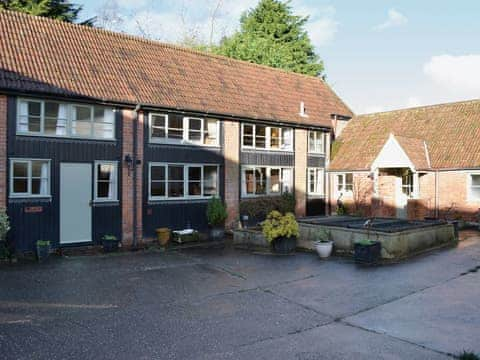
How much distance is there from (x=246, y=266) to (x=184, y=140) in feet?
24.6

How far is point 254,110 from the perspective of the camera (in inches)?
823

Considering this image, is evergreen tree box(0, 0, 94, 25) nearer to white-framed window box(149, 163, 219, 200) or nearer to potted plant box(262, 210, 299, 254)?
white-framed window box(149, 163, 219, 200)

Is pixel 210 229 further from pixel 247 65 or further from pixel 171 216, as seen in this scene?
pixel 247 65

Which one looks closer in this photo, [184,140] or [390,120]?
[184,140]

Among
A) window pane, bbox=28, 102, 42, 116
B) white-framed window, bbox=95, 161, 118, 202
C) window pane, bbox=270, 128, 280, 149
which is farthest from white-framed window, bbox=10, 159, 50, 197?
window pane, bbox=270, 128, 280, 149

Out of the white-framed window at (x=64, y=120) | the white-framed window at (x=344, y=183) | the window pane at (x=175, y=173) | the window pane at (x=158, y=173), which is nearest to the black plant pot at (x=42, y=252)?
the white-framed window at (x=64, y=120)

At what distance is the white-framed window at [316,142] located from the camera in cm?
2381

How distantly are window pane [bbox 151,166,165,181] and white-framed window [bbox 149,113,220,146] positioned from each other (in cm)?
111

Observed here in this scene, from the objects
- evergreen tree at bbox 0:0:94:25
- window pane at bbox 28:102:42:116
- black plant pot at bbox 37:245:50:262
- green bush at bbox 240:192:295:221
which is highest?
evergreen tree at bbox 0:0:94:25

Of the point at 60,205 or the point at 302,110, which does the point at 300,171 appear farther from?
the point at 60,205

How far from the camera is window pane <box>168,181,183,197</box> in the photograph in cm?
1817

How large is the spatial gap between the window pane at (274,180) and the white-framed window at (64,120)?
856cm

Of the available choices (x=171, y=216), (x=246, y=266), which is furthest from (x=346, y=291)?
(x=171, y=216)

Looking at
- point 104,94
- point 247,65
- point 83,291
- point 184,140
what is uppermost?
point 247,65
